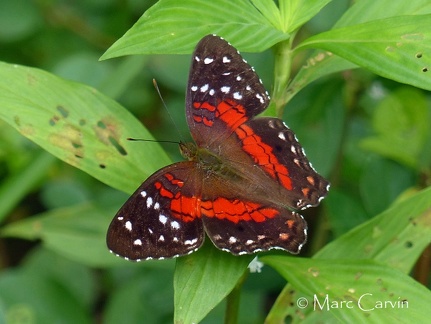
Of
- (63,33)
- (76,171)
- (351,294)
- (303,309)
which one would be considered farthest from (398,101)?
(63,33)

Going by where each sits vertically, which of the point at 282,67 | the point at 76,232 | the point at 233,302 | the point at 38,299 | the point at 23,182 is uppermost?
the point at 282,67

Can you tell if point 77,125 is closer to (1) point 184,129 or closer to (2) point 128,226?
(2) point 128,226

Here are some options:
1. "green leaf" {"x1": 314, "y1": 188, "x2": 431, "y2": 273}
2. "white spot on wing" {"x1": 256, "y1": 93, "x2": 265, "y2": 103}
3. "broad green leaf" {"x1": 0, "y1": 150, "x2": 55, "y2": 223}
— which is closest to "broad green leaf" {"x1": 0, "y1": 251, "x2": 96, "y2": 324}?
"broad green leaf" {"x1": 0, "y1": 150, "x2": 55, "y2": 223}

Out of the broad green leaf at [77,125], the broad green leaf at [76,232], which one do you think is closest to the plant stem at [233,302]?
the broad green leaf at [77,125]

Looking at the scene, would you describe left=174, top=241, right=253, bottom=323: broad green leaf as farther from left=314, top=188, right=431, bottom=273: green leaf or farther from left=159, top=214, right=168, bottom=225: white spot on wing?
left=314, top=188, right=431, bottom=273: green leaf

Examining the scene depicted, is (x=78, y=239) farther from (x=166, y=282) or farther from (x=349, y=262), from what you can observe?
(x=349, y=262)

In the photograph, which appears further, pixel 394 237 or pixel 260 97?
pixel 394 237

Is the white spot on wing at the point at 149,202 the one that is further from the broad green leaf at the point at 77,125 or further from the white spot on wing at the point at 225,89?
the white spot on wing at the point at 225,89

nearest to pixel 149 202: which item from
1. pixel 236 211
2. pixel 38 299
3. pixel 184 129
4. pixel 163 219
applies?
pixel 163 219
